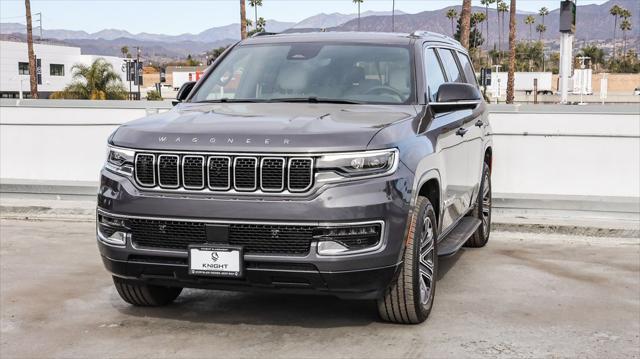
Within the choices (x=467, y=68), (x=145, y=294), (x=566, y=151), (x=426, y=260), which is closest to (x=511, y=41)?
(x=566, y=151)

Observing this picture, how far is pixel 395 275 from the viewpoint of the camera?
199 inches

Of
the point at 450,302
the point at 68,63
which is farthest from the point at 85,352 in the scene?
the point at 68,63

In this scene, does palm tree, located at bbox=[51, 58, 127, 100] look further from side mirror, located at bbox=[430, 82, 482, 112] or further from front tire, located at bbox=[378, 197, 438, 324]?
front tire, located at bbox=[378, 197, 438, 324]

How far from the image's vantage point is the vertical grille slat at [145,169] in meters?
5.06

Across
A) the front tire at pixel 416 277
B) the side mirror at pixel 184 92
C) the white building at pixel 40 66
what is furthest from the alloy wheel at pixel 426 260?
the white building at pixel 40 66

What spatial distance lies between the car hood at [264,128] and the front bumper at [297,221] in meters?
0.27

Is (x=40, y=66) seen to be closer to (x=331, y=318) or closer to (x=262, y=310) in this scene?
(x=262, y=310)

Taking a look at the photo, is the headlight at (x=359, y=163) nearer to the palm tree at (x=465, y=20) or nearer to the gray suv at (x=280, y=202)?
the gray suv at (x=280, y=202)

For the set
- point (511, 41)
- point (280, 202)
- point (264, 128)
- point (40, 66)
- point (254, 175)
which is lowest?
point (280, 202)

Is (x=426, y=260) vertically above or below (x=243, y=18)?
below

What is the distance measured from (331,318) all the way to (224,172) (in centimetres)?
143

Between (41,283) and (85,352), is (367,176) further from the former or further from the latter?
(41,283)

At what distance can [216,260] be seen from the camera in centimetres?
489

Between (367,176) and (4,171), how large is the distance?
8.39 meters
